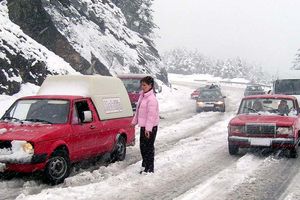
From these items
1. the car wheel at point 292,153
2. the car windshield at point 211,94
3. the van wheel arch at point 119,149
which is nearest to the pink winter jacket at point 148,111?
the van wheel arch at point 119,149

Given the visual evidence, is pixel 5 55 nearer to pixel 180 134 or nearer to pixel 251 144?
pixel 180 134

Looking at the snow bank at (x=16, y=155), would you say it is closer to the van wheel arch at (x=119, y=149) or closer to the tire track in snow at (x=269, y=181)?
the van wheel arch at (x=119, y=149)

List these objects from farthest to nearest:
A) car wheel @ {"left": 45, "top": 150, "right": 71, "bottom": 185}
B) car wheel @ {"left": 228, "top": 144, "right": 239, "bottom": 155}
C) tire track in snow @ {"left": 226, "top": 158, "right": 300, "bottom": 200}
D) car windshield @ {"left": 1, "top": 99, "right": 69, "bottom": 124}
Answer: car wheel @ {"left": 228, "top": 144, "right": 239, "bottom": 155} < car windshield @ {"left": 1, "top": 99, "right": 69, "bottom": 124} < car wheel @ {"left": 45, "top": 150, "right": 71, "bottom": 185} < tire track in snow @ {"left": 226, "top": 158, "right": 300, "bottom": 200}

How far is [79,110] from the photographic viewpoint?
9398mm

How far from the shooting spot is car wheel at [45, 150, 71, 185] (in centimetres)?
814

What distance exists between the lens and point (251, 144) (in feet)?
37.3

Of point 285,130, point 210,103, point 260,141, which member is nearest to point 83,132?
point 260,141

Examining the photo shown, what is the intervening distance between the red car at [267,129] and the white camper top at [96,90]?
9.51ft

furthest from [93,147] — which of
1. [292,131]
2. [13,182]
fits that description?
[292,131]

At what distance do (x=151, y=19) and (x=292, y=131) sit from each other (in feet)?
159

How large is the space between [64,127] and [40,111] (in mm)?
917

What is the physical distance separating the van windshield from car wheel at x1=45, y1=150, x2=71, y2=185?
14.7 meters

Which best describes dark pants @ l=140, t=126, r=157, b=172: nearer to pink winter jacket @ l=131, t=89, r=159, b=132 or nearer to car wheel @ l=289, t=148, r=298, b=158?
pink winter jacket @ l=131, t=89, r=159, b=132

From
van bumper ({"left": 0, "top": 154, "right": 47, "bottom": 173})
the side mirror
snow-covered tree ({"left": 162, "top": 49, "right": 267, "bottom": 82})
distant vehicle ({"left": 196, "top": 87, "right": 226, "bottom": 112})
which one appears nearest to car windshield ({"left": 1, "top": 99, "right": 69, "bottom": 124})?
the side mirror
